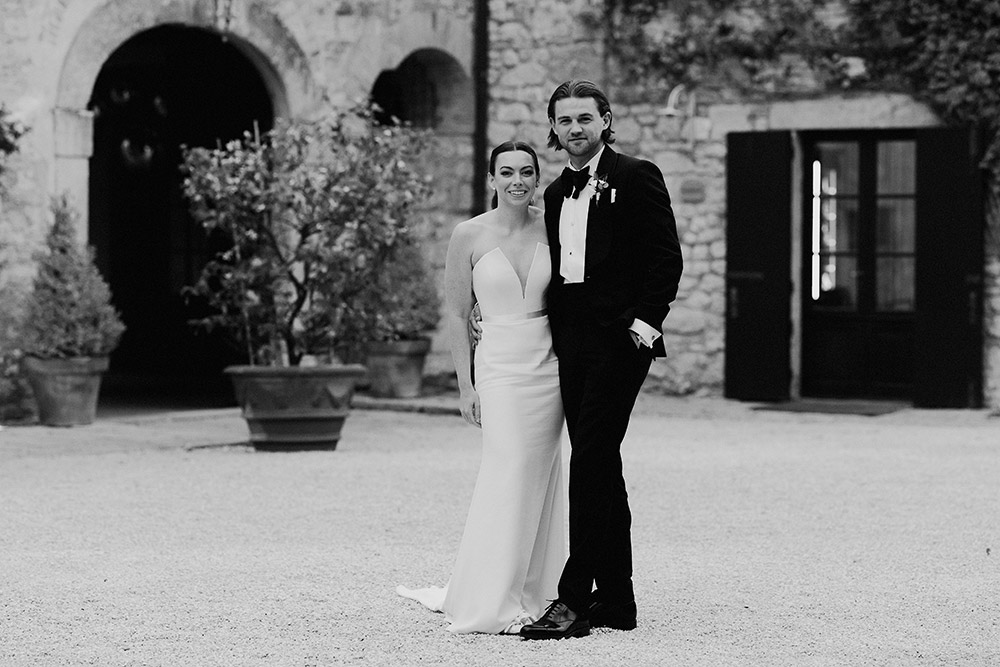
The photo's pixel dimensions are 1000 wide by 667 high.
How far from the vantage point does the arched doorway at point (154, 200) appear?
1446 cm

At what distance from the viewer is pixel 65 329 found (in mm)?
10570

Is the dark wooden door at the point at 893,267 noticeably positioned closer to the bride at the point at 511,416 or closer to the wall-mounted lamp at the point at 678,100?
the wall-mounted lamp at the point at 678,100

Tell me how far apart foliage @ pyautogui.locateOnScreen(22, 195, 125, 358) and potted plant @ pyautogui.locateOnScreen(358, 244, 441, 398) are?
2.45 meters

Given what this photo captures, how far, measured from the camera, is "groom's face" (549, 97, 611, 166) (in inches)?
194

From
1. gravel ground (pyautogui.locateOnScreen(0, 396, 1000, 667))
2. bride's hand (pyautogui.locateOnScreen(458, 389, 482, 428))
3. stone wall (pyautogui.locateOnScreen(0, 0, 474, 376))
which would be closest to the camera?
gravel ground (pyautogui.locateOnScreen(0, 396, 1000, 667))

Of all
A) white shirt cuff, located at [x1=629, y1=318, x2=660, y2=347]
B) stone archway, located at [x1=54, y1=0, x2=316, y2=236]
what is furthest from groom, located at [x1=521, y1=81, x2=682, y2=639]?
stone archway, located at [x1=54, y1=0, x2=316, y2=236]

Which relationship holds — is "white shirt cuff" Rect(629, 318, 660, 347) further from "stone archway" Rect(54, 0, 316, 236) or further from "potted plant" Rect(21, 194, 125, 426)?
"stone archway" Rect(54, 0, 316, 236)

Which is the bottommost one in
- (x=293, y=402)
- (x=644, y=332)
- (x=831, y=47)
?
(x=293, y=402)

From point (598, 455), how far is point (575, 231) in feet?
2.03

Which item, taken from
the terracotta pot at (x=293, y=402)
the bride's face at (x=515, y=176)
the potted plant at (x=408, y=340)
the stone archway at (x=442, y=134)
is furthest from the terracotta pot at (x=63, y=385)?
the bride's face at (x=515, y=176)

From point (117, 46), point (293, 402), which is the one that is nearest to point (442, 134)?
point (117, 46)

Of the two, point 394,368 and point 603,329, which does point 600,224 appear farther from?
point 394,368

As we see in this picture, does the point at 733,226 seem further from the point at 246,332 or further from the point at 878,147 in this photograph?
the point at 246,332

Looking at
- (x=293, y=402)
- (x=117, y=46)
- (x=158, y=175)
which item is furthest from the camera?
(x=158, y=175)
